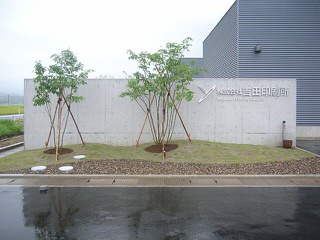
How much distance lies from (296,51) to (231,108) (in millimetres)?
7683

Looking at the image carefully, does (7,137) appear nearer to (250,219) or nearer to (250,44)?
(250,44)

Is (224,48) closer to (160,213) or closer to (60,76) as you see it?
(60,76)

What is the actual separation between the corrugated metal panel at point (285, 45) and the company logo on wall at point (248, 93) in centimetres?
448

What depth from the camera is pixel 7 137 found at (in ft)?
68.5

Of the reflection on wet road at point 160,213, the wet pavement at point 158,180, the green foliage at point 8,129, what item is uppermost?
the green foliage at point 8,129

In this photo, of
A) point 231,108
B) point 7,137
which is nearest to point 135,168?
point 231,108

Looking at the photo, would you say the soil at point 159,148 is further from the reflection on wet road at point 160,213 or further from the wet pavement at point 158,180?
the reflection on wet road at point 160,213

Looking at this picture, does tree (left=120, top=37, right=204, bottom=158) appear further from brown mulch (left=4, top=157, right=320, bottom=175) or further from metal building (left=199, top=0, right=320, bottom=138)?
metal building (left=199, top=0, right=320, bottom=138)

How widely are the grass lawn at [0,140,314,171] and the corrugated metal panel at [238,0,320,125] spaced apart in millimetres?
6959

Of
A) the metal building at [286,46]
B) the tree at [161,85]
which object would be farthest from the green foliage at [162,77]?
the metal building at [286,46]

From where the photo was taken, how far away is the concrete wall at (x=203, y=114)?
16578 mm

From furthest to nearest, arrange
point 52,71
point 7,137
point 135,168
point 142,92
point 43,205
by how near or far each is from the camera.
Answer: point 7,137
point 142,92
point 52,71
point 135,168
point 43,205

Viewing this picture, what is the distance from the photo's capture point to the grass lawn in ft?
43.9

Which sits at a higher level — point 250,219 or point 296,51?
point 296,51
